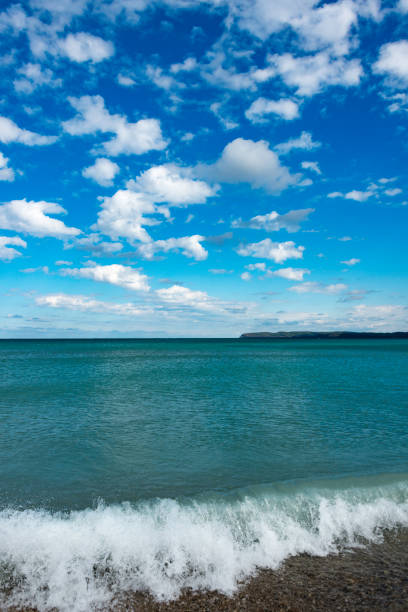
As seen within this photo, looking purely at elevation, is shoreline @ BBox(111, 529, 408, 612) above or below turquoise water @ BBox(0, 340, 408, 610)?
above

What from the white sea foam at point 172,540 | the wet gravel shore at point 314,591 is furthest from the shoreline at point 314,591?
the white sea foam at point 172,540

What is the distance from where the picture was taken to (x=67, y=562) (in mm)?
7195

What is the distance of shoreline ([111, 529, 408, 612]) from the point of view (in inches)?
234

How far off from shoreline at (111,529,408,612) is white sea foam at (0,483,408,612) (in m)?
0.25

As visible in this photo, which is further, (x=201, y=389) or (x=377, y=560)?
(x=201, y=389)

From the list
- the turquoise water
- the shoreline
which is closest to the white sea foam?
the turquoise water

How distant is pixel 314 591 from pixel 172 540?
3.16 m

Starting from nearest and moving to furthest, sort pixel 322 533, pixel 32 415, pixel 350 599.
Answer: pixel 350 599 → pixel 322 533 → pixel 32 415

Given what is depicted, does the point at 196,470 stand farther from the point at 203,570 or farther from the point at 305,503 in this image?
the point at 203,570

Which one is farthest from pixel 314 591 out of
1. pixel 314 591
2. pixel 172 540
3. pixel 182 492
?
pixel 182 492

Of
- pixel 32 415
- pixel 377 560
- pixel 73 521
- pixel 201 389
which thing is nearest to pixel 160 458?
pixel 73 521

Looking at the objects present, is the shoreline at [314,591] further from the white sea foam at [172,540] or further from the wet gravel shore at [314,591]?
the white sea foam at [172,540]

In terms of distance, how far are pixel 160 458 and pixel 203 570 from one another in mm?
6965

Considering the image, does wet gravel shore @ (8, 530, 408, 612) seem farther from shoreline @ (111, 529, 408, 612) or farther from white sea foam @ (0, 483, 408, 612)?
white sea foam @ (0, 483, 408, 612)
